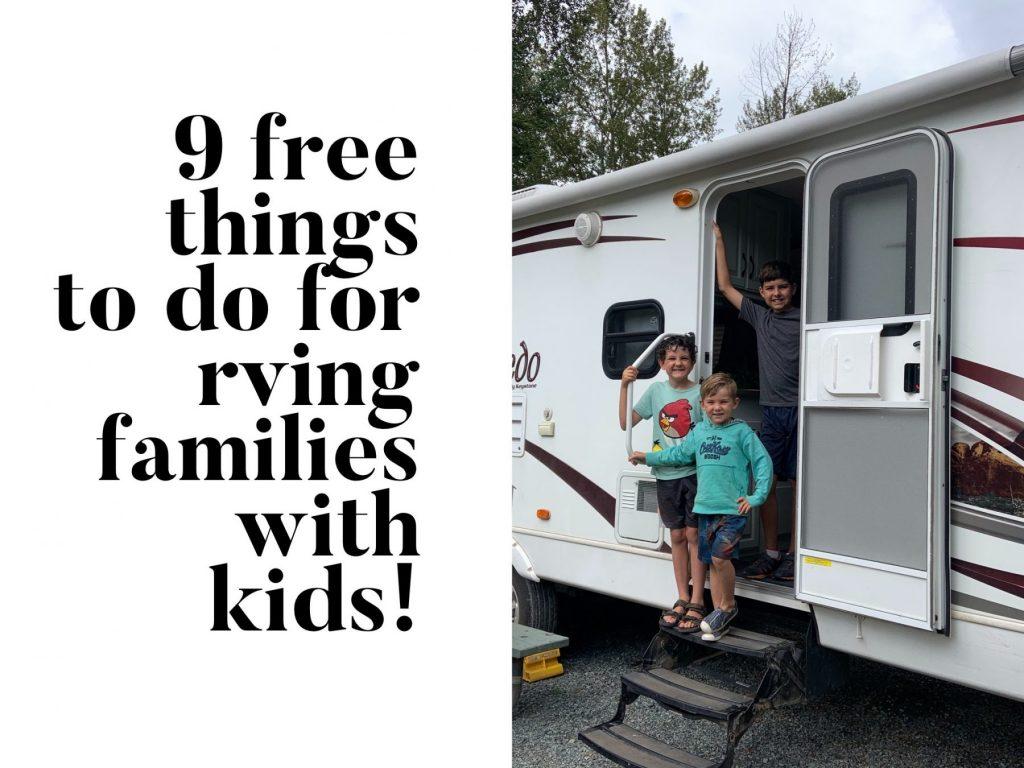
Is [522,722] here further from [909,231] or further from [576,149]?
[576,149]

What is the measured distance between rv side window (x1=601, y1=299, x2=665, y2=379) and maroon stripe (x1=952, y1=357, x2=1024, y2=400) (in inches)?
57.8

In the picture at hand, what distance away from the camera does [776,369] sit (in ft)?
12.8

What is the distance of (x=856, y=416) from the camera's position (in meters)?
3.29

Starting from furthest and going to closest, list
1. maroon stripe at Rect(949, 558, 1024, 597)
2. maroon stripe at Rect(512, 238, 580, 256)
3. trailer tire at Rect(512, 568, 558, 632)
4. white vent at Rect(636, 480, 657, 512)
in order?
trailer tire at Rect(512, 568, 558, 632)
maroon stripe at Rect(512, 238, 580, 256)
white vent at Rect(636, 480, 657, 512)
maroon stripe at Rect(949, 558, 1024, 597)

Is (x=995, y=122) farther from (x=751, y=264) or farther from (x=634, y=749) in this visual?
(x=634, y=749)

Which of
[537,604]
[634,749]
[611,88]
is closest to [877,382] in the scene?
[634,749]

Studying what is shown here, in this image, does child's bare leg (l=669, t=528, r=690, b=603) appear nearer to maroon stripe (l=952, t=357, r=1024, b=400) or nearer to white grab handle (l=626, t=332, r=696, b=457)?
white grab handle (l=626, t=332, r=696, b=457)

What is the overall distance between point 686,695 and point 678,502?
0.86 m

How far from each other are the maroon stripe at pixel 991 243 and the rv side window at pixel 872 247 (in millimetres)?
159

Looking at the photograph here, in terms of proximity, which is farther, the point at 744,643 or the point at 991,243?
A: the point at 744,643

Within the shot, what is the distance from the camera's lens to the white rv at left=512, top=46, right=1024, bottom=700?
9.63 ft

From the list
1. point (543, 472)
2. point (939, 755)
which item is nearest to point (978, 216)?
point (939, 755)

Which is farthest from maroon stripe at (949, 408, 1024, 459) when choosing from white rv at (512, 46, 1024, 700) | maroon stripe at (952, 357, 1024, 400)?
maroon stripe at (952, 357, 1024, 400)

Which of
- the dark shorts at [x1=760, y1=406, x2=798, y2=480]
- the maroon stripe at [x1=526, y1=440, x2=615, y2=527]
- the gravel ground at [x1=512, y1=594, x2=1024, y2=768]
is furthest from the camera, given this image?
the maroon stripe at [x1=526, y1=440, x2=615, y2=527]
